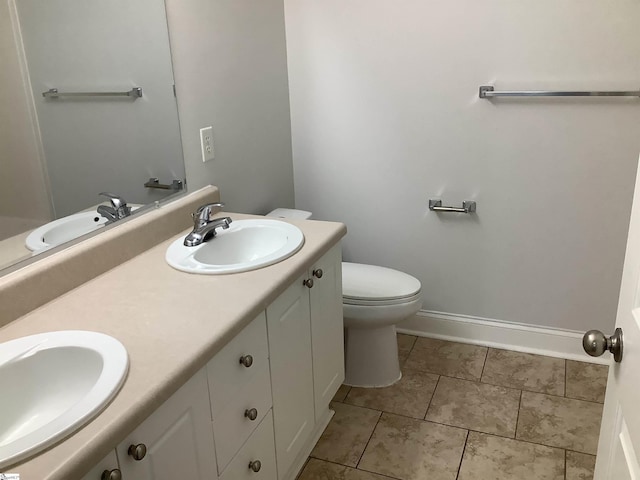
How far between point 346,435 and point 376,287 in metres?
0.58

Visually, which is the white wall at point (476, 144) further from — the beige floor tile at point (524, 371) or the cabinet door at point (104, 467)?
the cabinet door at point (104, 467)

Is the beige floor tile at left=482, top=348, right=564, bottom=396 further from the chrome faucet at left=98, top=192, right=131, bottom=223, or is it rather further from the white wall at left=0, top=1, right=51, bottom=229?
the white wall at left=0, top=1, right=51, bottom=229

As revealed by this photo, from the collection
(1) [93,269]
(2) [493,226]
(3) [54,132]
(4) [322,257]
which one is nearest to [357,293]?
(4) [322,257]

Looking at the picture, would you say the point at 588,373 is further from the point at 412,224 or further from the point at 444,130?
the point at 444,130

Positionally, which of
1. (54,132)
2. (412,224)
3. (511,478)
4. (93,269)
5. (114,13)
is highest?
(114,13)

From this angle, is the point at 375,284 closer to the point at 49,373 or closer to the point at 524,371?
the point at 524,371

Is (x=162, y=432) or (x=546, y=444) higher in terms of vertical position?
(x=162, y=432)

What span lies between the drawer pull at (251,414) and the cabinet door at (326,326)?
41cm

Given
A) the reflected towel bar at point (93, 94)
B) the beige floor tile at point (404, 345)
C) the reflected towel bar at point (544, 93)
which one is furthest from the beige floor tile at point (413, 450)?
the reflected towel bar at point (93, 94)

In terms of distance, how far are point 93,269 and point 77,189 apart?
23 centimetres

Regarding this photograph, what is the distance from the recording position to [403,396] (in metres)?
2.41

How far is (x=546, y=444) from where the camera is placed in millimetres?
2098

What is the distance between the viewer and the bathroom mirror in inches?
56.1

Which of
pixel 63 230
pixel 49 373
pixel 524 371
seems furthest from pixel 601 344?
pixel 524 371
